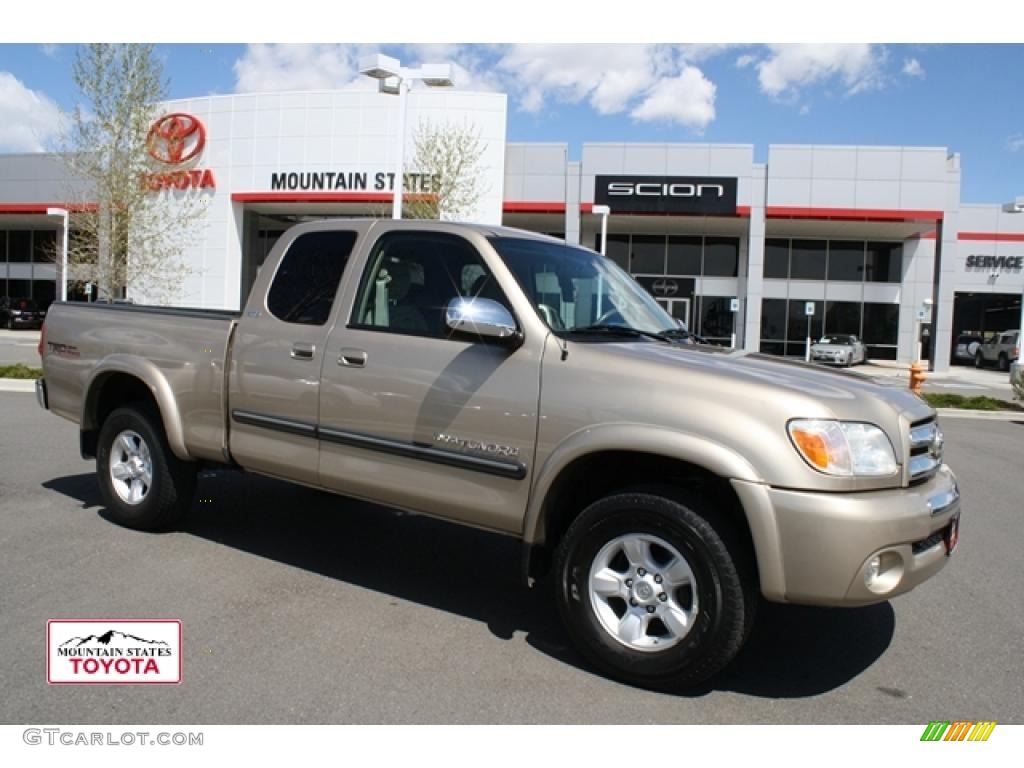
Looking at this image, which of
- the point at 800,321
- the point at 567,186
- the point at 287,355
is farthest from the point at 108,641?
the point at 800,321

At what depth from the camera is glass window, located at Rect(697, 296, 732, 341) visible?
120ft

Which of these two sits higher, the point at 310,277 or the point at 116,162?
the point at 116,162

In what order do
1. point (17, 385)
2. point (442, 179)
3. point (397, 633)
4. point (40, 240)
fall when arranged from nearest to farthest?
point (397, 633), point (17, 385), point (442, 179), point (40, 240)

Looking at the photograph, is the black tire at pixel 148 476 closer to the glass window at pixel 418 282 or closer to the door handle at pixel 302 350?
the door handle at pixel 302 350

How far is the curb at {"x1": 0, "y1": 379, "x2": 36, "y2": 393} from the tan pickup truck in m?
10.8

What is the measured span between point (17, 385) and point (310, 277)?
40.6 feet

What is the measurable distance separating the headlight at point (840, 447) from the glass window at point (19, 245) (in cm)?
4878

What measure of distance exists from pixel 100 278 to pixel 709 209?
70.3ft

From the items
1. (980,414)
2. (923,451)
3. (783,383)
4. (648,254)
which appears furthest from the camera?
(648,254)

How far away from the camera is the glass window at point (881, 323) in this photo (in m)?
37.0

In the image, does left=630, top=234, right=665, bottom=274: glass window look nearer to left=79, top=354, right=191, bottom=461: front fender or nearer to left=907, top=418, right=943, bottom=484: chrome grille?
left=79, top=354, right=191, bottom=461: front fender

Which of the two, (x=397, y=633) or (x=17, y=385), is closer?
(x=397, y=633)

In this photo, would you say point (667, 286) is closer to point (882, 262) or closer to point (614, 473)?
point (882, 262)

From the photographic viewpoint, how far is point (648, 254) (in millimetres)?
36750
